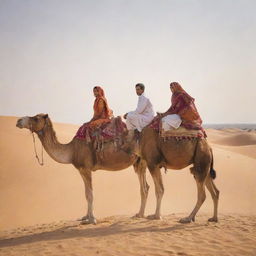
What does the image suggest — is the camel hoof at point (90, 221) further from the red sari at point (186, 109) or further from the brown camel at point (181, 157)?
the red sari at point (186, 109)

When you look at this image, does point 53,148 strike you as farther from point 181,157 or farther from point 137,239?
point 137,239

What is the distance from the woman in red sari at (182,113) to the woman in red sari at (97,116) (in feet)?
4.73

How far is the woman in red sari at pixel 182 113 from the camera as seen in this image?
8.09 m

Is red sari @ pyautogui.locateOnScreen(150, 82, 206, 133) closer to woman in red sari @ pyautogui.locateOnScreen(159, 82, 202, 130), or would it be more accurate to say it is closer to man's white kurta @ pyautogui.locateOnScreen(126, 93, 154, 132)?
woman in red sari @ pyautogui.locateOnScreen(159, 82, 202, 130)

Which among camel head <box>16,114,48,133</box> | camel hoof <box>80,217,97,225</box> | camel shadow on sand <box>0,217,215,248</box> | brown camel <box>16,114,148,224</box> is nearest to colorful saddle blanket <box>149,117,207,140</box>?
brown camel <box>16,114,148,224</box>

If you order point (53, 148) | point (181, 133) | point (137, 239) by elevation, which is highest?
point (181, 133)

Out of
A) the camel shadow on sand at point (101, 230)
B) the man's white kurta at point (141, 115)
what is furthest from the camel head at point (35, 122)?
the camel shadow on sand at point (101, 230)

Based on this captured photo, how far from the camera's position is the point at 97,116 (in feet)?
29.1

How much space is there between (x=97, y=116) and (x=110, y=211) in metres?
5.66

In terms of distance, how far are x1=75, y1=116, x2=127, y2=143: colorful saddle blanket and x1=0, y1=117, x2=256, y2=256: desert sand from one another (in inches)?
80.2

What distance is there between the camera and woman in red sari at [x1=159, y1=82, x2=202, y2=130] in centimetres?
809

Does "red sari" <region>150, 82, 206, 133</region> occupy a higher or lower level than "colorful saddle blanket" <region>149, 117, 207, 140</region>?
higher

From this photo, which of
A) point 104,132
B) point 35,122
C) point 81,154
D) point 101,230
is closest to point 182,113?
point 104,132

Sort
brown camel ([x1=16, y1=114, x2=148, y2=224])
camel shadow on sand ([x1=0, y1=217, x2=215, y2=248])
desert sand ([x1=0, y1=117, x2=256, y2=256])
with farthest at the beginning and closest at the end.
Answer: brown camel ([x1=16, y1=114, x2=148, y2=224])
camel shadow on sand ([x1=0, y1=217, x2=215, y2=248])
desert sand ([x1=0, y1=117, x2=256, y2=256])
